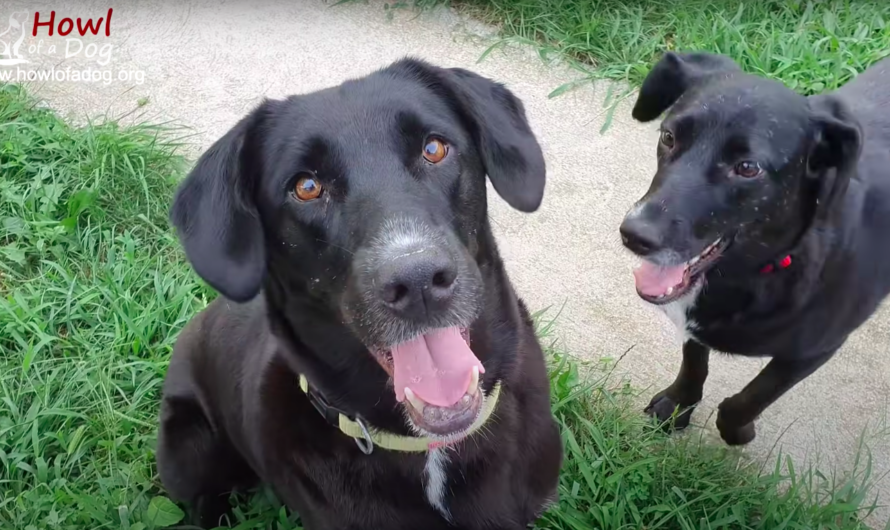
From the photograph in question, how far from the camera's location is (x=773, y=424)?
9.29ft

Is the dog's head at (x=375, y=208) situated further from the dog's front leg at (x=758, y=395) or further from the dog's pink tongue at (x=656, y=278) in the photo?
the dog's front leg at (x=758, y=395)

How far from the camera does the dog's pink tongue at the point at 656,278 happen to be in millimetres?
2348

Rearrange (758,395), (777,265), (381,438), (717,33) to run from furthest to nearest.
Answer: (717,33) → (758,395) → (777,265) → (381,438)

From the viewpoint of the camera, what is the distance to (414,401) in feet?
5.63

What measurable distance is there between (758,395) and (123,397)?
2.28 meters

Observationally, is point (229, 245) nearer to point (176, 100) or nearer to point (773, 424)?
point (773, 424)

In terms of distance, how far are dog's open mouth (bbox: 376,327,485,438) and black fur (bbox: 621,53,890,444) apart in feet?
2.56

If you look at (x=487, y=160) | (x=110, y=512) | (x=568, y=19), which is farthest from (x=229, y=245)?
→ (x=568, y=19)

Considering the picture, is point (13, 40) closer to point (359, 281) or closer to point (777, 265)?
point (359, 281)

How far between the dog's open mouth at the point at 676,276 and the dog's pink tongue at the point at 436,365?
84cm

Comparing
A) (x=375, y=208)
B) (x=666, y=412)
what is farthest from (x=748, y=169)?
(x=375, y=208)

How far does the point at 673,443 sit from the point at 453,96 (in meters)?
1.58

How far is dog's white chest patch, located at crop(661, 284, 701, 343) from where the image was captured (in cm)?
247

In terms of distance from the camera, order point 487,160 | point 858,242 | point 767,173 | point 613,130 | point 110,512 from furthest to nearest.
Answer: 1. point 613,130
2. point 110,512
3. point 858,242
4. point 767,173
5. point 487,160
